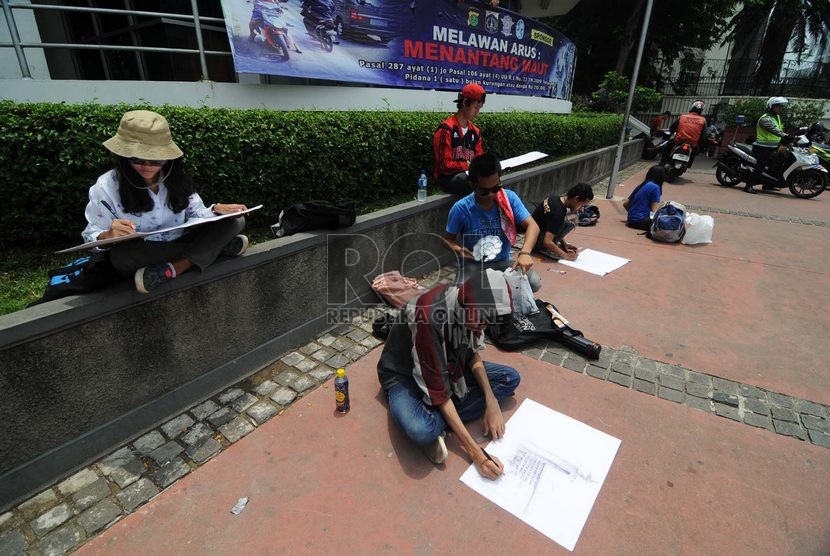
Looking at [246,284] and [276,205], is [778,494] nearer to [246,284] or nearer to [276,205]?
[246,284]

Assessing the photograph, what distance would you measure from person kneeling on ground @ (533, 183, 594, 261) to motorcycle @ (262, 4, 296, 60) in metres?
3.83

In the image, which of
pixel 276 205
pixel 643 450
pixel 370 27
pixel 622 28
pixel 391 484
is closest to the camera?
pixel 391 484

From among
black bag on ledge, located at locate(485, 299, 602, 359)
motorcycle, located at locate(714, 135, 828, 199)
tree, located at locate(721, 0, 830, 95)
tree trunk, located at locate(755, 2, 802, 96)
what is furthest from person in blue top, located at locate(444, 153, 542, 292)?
tree trunk, located at locate(755, 2, 802, 96)

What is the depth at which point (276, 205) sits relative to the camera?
396 centimetres

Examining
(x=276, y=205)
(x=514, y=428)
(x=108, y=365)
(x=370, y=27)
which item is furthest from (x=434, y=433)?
(x=370, y=27)

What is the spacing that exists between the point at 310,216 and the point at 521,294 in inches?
73.5

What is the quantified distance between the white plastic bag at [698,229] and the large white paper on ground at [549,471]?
482cm

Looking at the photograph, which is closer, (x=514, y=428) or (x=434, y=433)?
(x=434, y=433)

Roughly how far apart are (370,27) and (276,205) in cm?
370

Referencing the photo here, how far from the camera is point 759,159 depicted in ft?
32.2

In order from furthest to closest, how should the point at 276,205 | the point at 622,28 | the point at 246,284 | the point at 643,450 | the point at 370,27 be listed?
the point at 622,28 → the point at 370,27 → the point at 276,205 → the point at 246,284 → the point at 643,450

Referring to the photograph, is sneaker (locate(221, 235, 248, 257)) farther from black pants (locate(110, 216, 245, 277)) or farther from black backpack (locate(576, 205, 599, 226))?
black backpack (locate(576, 205, 599, 226))

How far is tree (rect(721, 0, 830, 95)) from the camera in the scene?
22.3m

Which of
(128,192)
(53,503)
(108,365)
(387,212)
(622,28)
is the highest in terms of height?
(622,28)
